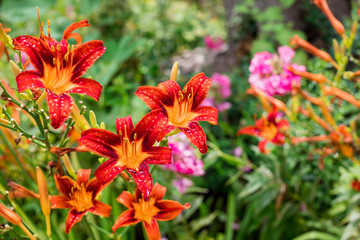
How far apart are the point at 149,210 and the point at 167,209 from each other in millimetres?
36

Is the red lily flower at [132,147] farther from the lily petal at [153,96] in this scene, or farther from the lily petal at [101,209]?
the lily petal at [101,209]

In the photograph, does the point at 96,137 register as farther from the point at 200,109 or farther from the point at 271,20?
the point at 271,20

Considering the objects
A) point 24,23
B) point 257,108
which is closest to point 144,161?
point 257,108

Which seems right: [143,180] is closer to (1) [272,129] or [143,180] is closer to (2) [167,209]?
(2) [167,209]

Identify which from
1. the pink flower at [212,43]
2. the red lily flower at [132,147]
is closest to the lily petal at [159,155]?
the red lily flower at [132,147]

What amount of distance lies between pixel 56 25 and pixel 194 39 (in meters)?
1.08

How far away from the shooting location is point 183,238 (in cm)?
151

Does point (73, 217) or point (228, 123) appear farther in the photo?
point (228, 123)

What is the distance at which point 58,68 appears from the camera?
1.94 feet

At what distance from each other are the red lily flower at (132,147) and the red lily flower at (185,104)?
23 millimetres

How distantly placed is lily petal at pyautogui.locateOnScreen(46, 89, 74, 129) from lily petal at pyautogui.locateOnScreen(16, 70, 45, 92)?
2cm

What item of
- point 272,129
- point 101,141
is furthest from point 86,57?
point 272,129

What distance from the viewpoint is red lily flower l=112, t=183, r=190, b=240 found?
0.65m

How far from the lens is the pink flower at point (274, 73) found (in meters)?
1.32
